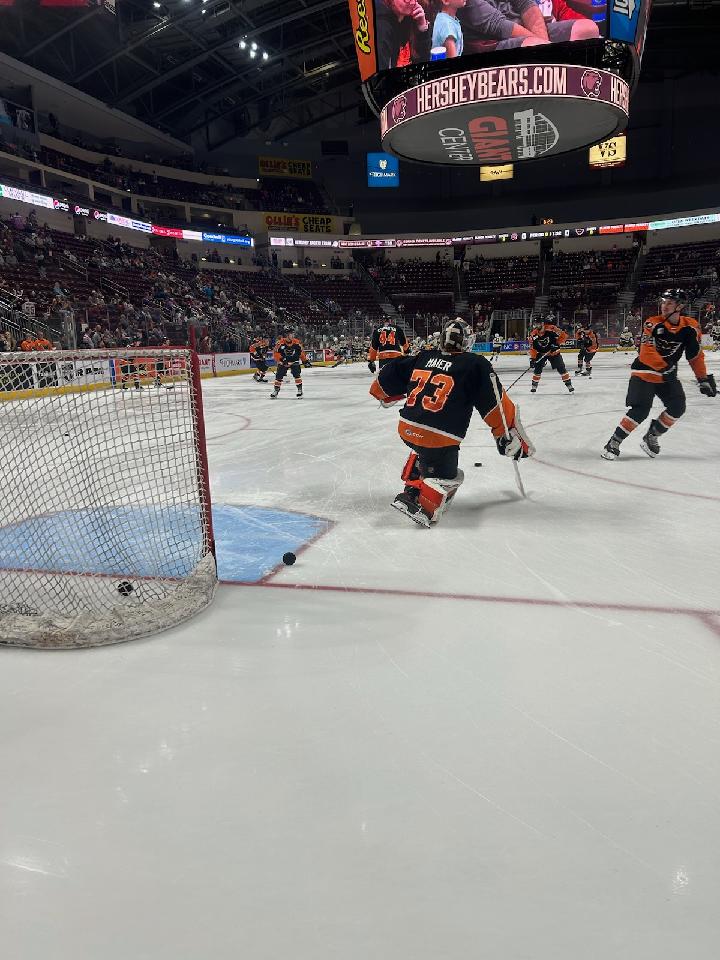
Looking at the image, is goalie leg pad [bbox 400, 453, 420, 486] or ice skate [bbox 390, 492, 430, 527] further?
goalie leg pad [bbox 400, 453, 420, 486]

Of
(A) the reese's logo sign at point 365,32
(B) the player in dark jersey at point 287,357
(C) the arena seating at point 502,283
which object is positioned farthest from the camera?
(C) the arena seating at point 502,283

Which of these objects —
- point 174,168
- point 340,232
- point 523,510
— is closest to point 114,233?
point 174,168

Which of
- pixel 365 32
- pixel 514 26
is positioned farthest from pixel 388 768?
pixel 365 32

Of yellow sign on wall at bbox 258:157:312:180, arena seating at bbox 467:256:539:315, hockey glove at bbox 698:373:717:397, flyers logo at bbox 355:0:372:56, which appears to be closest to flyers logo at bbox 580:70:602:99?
flyers logo at bbox 355:0:372:56

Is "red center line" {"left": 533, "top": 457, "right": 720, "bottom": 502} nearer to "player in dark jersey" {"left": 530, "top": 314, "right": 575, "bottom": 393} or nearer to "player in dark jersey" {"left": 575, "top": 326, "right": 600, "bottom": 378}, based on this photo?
"player in dark jersey" {"left": 530, "top": 314, "right": 575, "bottom": 393}

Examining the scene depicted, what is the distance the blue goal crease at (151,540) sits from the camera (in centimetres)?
329

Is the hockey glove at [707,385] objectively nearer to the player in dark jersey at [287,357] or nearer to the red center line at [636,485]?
the red center line at [636,485]

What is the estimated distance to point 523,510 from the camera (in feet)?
13.9

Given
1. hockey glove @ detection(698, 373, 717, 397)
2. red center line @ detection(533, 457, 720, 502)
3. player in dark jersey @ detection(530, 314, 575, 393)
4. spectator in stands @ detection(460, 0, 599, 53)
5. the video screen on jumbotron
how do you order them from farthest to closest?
1. the video screen on jumbotron
2. spectator in stands @ detection(460, 0, 599, 53)
3. player in dark jersey @ detection(530, 314, 575, 393)
4. hockey glove @ detection(698, 373, 717, 397)
5. red center line @ detection(533, 457, 720, 502)

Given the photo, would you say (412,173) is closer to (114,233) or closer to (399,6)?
(114,233)

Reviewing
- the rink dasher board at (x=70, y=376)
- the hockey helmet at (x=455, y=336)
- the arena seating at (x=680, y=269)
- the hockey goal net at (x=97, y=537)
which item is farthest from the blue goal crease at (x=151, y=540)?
the arena seating at (x=680, y=269)

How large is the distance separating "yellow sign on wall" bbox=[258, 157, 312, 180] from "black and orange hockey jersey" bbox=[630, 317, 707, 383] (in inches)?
1515

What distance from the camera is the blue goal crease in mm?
3285

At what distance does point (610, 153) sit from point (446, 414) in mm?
33400
